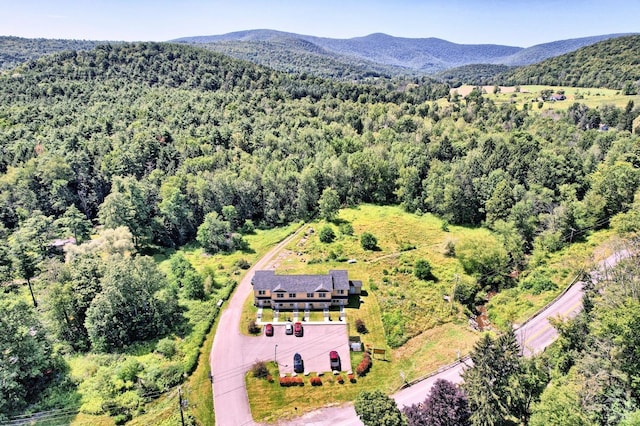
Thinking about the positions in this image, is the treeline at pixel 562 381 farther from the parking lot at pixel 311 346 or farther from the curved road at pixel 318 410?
the parking lot at pixel 311 346

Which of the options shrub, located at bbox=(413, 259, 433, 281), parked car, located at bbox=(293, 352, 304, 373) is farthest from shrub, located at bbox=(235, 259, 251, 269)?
shrub, located at bbox=(413, 259, 433, 281)

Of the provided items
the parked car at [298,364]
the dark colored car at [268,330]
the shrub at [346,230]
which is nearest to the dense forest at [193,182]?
the shrub at [346,230]

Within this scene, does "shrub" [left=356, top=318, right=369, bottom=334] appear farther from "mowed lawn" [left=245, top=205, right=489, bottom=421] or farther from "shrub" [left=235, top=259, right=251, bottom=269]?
"shrub" [left=235, top=259, right=251, bottom=269]

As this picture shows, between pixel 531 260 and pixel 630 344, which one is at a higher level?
pixel 630 344

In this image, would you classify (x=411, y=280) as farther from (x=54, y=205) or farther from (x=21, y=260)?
(x=54, y=205)

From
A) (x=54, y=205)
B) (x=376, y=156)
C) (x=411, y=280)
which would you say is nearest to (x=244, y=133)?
(x=376, y=156)
